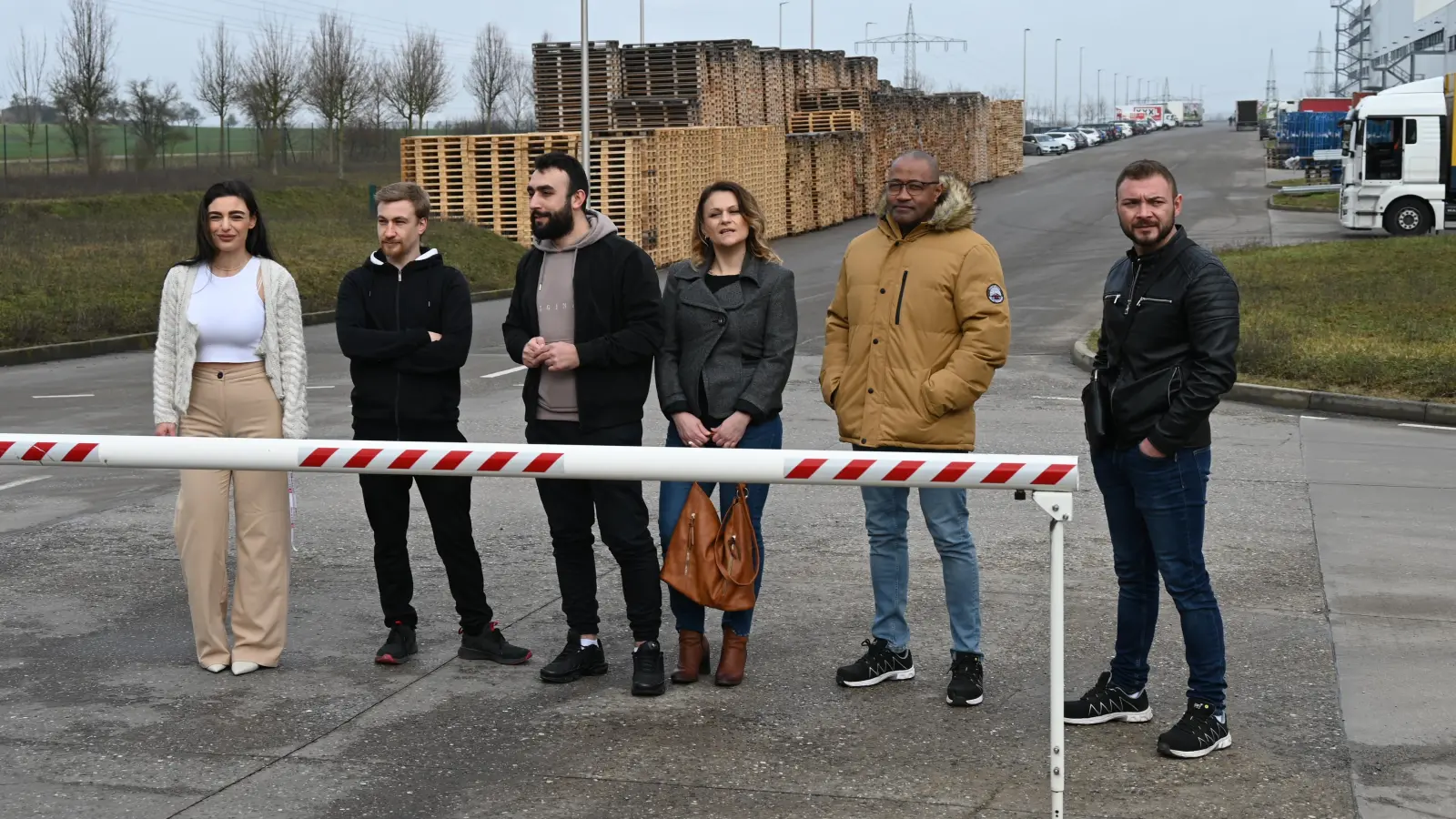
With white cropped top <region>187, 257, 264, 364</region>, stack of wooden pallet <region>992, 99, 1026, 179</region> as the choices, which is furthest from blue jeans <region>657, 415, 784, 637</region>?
stack of wooden pallet <region>992, 99, 1026, 179</region>

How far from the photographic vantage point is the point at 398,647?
6.61m

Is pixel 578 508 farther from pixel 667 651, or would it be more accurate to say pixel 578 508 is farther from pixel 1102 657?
pixel 1102 657

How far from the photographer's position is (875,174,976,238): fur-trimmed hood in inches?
233

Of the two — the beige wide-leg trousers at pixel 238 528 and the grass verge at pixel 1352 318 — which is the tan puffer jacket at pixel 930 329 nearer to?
the beige wide-leg trousers at pixel 238 528

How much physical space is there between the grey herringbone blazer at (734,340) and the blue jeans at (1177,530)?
125cm

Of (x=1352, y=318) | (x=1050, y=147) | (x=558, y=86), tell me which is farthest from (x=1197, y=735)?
(x=1050, y=147)

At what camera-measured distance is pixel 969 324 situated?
19.3 feet

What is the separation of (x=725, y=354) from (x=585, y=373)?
526mm

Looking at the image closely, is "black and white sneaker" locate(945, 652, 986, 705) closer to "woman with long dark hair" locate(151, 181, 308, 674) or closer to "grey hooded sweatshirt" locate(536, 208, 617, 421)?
"grey hooded sweatshirt" locate(536, 208, 617, 421)

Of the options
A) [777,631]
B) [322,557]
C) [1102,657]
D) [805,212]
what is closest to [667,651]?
[777,631]

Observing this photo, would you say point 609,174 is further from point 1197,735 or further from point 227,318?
point 1197,735

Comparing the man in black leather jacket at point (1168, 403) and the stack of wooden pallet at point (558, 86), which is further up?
the stack of wooden pallet at point (558, 86)

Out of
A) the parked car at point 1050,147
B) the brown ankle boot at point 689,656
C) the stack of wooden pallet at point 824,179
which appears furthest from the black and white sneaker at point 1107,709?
the parked car at point 1050,147

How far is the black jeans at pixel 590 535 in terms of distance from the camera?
20.5 ft
